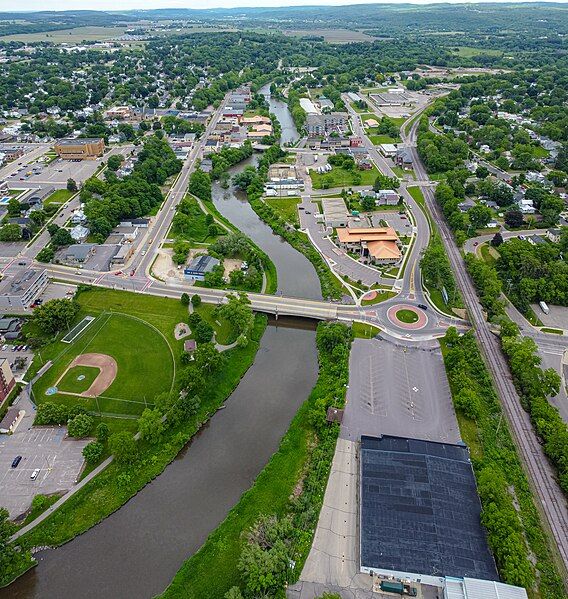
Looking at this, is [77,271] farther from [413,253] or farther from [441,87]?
[441,87]

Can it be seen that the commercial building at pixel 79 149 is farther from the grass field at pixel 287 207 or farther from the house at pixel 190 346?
the house at pixel 190 346

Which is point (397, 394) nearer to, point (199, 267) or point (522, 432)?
point (522, 432)

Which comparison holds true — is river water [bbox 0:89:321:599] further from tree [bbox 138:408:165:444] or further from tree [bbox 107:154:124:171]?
tree [bbox 107:154:124:171]

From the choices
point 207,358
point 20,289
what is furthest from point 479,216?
point 20,289

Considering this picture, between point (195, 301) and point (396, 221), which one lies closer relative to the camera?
point (195, 301)

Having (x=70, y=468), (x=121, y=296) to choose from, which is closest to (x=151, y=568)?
(x=70, y=468)

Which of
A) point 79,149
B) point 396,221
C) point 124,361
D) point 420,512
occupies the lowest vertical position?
point 396,221
